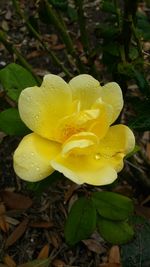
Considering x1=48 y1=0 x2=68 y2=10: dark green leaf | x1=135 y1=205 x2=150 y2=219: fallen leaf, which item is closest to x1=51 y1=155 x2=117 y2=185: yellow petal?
x1=48 y1=0 x2=68 y2=10: dark green leaf

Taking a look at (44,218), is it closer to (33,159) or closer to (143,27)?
(143,27)

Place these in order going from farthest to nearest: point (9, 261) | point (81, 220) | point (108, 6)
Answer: point (9, 261), point (108, 6), point (81, 220)

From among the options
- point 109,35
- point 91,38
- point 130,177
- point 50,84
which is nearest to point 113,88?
point 50,84

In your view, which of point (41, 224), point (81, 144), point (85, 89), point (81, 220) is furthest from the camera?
point (41, 224)

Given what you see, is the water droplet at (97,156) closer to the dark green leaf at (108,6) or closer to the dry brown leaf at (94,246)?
the dark green leaf at (108,6)

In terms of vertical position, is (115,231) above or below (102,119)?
below

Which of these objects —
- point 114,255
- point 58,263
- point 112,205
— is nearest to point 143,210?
point 114,255

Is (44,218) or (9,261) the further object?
(44,218)
